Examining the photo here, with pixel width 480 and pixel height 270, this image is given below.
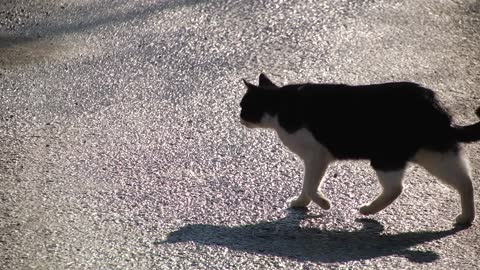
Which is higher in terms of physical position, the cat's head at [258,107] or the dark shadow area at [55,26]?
the cat's head at [258,107]

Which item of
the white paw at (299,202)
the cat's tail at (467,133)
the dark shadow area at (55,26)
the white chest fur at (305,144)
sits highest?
the cat's tail at (467,133)

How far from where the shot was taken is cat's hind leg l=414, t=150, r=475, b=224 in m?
5.14

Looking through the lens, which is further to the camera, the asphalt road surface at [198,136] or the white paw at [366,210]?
the white paw at [366,210]

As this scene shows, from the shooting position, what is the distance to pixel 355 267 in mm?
4777

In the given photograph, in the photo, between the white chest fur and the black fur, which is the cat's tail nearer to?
the black fur

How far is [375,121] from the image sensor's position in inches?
206

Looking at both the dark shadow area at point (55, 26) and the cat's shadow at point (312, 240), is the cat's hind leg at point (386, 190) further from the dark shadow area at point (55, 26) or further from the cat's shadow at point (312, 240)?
the dark shadow area at point (55, 26)

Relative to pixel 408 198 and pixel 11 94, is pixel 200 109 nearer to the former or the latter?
pixel 11 94

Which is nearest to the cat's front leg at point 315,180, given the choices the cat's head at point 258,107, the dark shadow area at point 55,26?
the cat's head at point 258,107

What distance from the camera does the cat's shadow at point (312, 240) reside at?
4.94 metres

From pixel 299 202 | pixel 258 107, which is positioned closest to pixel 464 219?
pixel 299 202

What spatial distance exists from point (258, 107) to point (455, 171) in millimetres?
1285

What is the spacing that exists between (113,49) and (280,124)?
3356mm

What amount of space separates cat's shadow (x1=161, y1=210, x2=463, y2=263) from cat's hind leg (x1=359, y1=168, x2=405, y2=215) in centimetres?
7
